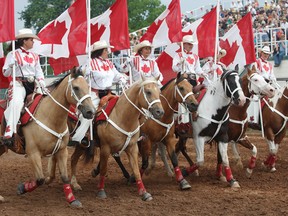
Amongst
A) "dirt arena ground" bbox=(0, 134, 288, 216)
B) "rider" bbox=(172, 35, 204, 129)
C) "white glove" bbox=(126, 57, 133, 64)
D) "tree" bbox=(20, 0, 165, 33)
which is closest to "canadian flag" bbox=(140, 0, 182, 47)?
"rider" bbox=(172, 35, 204, 129)

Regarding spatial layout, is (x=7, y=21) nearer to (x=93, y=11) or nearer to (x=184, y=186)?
(x=184, y=186)

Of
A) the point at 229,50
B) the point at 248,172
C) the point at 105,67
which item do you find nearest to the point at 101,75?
the point at 105,67

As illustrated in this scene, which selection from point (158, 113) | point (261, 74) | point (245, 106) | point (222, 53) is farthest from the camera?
point (222, 53)

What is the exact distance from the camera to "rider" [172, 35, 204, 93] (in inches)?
504

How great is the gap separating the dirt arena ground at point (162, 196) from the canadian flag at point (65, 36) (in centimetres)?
264

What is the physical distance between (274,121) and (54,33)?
5190 millimetres

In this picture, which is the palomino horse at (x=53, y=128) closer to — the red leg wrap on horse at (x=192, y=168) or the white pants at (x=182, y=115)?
the white pants at (x=182, y=115)

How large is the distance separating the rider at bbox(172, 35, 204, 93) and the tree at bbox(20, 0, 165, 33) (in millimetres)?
46507

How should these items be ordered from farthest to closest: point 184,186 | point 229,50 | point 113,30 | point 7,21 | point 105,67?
point 229,50
point 113,30
point 105,67
point 184,186
point 7,21

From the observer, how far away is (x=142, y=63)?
12.5 metres

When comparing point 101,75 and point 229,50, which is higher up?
point 229,50

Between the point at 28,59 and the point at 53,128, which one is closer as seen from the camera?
the point at 53,128

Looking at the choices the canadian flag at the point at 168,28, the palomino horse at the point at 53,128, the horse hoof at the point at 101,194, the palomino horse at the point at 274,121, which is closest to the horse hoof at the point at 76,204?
the palomino horse at the point at 53,128

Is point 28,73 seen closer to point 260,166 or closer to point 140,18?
point 260,166
